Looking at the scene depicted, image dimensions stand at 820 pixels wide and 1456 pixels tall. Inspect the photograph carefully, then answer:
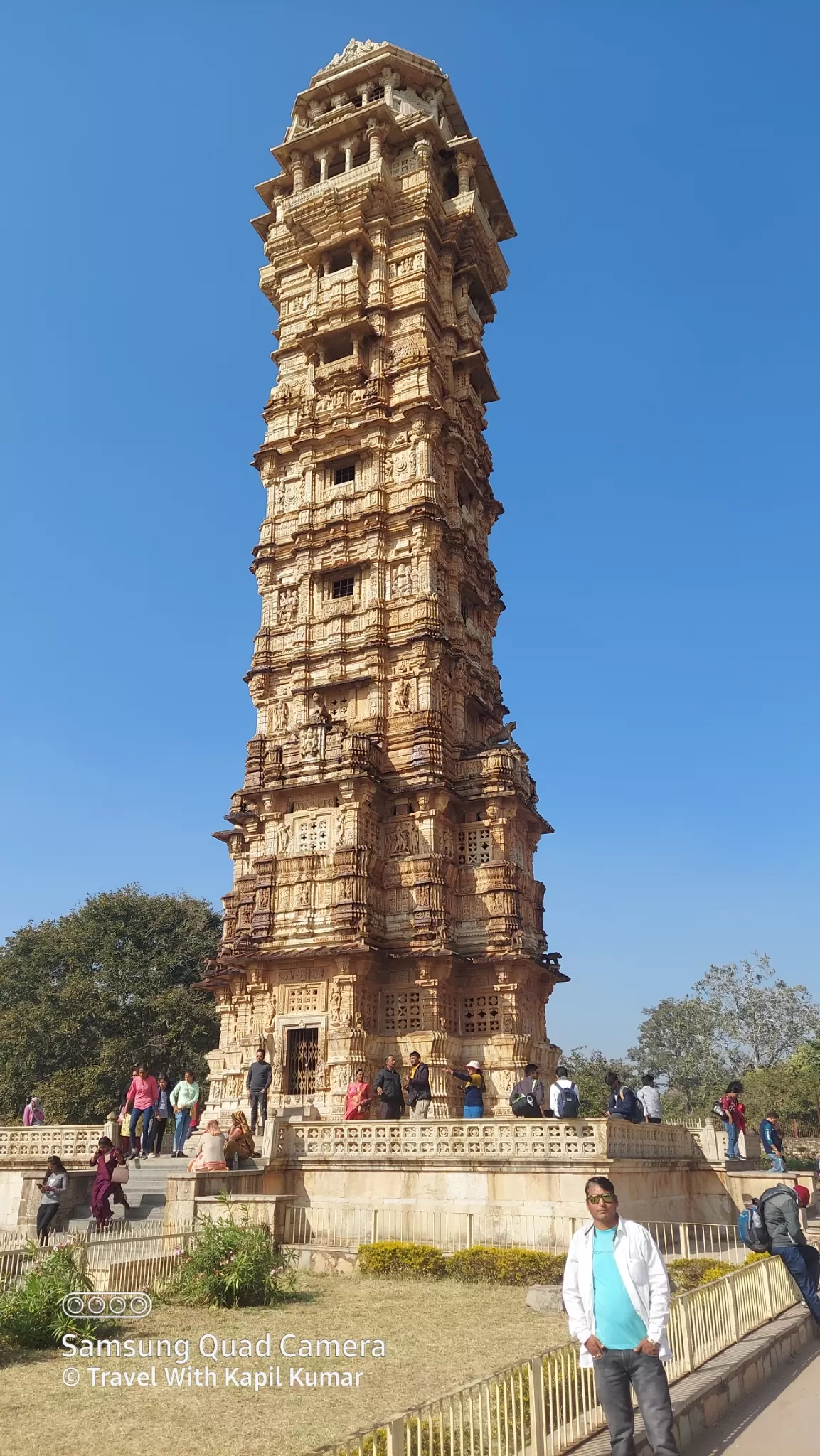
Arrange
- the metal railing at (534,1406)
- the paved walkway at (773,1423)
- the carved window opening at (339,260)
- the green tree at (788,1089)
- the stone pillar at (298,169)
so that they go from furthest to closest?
the green tree at (788,1089)
the stone pillar at (298,169)
the carved window opening at (339,260)
the paved walkway at (773,1423)
the metal railing at (534,1406)

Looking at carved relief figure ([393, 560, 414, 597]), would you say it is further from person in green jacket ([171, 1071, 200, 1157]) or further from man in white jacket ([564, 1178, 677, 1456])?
man in white jacket ([564, 1178, 677, 1456])

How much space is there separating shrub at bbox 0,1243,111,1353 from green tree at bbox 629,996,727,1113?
5999 centimetres

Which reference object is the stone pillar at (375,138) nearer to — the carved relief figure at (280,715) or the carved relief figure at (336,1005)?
the carved relief figure at (280,715)

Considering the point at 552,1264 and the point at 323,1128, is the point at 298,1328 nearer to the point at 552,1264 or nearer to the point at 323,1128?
the point at 552,1264

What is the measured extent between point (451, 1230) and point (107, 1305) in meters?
6.50

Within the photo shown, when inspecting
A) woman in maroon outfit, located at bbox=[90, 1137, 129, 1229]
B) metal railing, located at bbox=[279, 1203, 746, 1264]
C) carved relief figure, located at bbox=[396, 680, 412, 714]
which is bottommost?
metal railing, located at bbox=[279, 1203, 746, 1264]

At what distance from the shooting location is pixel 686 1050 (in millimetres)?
71562

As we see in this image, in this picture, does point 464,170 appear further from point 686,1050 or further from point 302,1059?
point 686,1050

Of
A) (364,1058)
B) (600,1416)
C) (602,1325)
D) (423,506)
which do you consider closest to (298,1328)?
(600,1416)

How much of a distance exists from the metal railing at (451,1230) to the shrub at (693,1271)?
1.57m

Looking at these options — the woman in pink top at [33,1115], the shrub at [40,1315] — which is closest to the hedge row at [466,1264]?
the shrub at [40,1315]

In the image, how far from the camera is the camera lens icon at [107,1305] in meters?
10.9

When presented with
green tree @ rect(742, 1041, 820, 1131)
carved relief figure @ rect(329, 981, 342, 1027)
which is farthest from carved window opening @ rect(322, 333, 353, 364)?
green tree @ rect(742, 1041, 820, 1131)

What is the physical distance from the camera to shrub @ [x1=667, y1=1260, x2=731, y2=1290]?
12805mm
